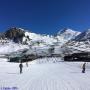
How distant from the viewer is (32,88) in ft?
64.6

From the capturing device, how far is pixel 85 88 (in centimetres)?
2008

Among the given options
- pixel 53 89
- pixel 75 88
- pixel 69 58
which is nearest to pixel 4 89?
pixel 53 89

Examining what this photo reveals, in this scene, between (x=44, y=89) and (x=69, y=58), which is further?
(x=69, y=58)

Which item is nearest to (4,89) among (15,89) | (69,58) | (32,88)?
(15,89)

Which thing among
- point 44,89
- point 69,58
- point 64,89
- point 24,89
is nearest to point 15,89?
point 24,89

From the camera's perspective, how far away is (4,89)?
1834cm

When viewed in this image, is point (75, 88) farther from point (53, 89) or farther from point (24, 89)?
point (24, 89)

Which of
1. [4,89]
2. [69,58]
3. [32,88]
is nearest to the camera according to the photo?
[4,89]

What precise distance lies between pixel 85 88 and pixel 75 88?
85 cm

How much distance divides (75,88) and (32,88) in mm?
3631

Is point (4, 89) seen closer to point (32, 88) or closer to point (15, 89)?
point (15, 89)

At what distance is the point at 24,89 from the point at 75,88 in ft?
14.2

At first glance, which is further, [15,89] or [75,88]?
[75,88]

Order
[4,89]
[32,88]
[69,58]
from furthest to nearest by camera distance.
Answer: [69,58] → [32,88] → [4,89]
